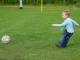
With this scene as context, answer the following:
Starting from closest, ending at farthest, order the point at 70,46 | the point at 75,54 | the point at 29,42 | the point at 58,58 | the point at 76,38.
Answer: the point at 58,58 < the point at 75,54 < the point at 70,46 < the point at 29,42 < the point at 76,38

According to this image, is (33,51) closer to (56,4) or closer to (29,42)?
(29,42)

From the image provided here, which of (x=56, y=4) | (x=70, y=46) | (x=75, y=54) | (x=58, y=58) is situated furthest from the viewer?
(x=56, y=4)

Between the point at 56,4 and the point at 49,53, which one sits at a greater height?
the point at 49,53

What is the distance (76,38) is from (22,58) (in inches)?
158

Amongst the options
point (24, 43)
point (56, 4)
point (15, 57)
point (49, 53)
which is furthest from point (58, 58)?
point (56, 4)

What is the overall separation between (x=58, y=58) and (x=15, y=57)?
120 centimetres

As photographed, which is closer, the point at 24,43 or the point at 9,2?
the point at 24,43

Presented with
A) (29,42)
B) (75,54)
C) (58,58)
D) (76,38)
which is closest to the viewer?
(58,58)

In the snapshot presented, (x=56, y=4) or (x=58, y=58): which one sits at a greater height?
(x=58, y=58)

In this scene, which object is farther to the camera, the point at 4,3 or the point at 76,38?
the point at 4,3

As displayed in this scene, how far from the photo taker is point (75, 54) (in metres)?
7.83

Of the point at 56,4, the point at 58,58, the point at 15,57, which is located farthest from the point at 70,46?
the point at 56,4

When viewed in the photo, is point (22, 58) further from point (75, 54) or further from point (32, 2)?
point (32, 2)

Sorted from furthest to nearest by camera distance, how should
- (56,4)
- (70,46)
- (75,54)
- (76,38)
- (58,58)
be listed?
1. (56,4)
2. (76,38)
3. (70,46)
4. (75,54)
5. (58,58)
